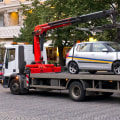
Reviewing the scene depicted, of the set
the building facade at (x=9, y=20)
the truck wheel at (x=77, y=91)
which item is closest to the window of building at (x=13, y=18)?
the building facade at (x=9, y=20)

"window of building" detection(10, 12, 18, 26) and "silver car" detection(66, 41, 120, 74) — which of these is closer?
"silver car" detection(66, 41, 120, 74)

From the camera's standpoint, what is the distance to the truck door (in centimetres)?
1590

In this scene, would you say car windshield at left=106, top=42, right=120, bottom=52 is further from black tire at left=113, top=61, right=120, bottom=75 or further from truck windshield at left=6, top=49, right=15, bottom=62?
truck windshield at left=6, top=49, right=15, bottom=62

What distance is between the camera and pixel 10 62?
16031 mm

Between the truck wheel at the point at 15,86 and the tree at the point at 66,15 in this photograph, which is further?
the tree at the point at 66,15

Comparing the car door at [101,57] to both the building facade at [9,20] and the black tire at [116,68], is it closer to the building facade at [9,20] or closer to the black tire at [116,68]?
the black tire at [116,68]

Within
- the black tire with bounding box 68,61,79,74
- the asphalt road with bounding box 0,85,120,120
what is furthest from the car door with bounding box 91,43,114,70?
the asphalt road with bounding box 0,85,120,120

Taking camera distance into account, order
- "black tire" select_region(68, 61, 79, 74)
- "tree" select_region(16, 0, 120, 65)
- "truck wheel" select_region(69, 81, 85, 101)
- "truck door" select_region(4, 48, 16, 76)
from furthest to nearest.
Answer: "tree" select_region(16, 0, 120, 65) < "truck door" select_region(4, 48, 16, 76) < "black tire" select_region(68, 61, 79, 74) < "truck wheel" select_region(69, 81, 85, 101)

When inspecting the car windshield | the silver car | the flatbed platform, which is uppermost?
the car windshield

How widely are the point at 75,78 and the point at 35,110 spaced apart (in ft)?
9.19

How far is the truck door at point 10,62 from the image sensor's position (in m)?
15.9

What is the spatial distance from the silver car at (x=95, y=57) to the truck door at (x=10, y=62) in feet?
10.5

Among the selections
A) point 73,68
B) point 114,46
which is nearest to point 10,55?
point 73,68

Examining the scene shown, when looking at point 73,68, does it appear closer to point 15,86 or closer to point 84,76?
point 84,76
